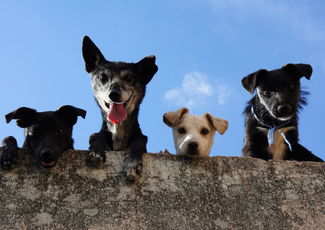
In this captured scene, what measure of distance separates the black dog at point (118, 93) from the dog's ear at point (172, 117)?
47 centimetres

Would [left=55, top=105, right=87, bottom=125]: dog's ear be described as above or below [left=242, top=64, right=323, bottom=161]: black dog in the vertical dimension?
below

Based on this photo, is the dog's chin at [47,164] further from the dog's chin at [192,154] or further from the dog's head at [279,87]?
the dog's head at [279,87]

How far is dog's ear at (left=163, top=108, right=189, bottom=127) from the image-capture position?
4867 millimetres

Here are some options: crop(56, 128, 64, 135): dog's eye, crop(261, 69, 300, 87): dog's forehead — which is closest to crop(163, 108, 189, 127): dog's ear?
crop(261, 69, 300, 87): dog's forehead

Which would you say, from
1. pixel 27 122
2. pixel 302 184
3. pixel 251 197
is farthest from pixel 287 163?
pixel 27 122

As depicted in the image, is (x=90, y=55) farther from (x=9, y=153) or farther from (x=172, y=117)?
(x=9, y=153)

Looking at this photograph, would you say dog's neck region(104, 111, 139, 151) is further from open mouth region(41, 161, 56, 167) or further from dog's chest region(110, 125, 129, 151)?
open mouth region(41, 161, 56, 167)

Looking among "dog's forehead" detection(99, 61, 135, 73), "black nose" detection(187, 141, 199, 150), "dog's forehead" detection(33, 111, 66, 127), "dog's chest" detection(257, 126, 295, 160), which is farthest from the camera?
"dog's forehead" detection(99, 61, 135, 73)

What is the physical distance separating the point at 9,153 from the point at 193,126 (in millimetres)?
2603

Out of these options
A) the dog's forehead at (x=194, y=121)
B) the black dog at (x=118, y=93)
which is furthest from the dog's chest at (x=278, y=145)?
the black dog at (x=118, y=93)

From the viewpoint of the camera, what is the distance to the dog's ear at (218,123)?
4816 millimetres

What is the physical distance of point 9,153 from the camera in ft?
11.9

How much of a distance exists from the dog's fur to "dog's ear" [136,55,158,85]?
3.05 feet

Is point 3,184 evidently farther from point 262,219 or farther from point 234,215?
point 262,219
